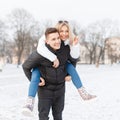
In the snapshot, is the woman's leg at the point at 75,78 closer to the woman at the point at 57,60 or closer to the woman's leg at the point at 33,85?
the woman at the point at 57,60

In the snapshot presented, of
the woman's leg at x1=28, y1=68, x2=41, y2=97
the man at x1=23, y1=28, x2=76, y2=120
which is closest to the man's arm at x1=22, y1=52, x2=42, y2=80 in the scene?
the man at x1=23, y1=28, x2=76, y2=120

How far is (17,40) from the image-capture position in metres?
66.6

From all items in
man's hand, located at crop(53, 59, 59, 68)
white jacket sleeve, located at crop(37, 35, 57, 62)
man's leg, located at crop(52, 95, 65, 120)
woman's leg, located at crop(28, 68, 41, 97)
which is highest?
white jacket sleeve, located at crop(37, 35, 57, 62)

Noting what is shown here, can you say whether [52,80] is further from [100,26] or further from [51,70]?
[100,26]

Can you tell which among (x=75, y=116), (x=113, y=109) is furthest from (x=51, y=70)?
(x=113, y=109)

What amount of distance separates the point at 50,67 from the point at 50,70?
34 millimetres

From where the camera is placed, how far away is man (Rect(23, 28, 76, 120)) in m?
4.70

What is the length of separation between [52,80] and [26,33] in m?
61.9

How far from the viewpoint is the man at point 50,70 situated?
15.4ft

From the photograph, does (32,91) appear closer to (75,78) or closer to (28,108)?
(28,108)

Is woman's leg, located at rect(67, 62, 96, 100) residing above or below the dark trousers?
above

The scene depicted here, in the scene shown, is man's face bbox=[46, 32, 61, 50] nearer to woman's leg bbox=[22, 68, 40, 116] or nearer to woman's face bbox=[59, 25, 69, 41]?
woman's face bbox=[59, 25, 69, 41]

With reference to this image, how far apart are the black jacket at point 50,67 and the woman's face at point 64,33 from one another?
8cm

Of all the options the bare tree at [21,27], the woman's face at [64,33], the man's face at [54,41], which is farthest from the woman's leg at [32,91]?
Result: the bare tree at [21,27]
